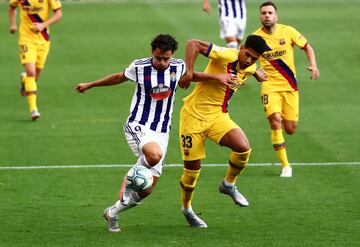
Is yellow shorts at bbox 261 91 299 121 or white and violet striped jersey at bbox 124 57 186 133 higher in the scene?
white and violet striped jersey at bbox 124 57 186 133

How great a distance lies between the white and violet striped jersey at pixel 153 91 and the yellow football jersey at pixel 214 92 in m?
0.70

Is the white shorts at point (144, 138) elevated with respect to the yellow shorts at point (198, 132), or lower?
elevated

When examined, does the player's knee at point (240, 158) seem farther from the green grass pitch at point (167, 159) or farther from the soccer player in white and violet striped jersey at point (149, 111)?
the soccer player in white and violet striped jersey at point (149, 111)

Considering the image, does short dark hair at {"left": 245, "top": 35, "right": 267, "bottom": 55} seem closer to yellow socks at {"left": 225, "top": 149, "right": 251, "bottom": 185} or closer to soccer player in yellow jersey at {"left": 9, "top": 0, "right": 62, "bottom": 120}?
yellow socks at {"left": 225, "top": 149, "right": 251, "bottom": 185}

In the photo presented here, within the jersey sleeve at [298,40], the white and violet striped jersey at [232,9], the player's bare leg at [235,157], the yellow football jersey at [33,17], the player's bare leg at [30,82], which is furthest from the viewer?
the white and violet striped jersey at [232,9]

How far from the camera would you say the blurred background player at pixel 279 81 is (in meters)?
15.8

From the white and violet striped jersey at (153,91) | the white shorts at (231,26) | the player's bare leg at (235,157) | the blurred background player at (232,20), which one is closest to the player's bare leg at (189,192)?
the player's bare leg at (235,157)

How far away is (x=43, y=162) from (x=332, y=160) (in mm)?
4470

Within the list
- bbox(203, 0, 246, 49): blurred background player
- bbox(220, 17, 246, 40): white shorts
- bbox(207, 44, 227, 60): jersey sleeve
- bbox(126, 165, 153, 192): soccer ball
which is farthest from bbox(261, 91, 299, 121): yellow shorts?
bbox(220, 17, 246, 40): white shorts

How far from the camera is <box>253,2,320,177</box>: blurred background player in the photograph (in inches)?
623

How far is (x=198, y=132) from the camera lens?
1293 centimetres

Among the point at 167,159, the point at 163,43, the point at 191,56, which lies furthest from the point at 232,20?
the point at 163,43

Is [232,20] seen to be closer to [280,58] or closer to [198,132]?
[280,58]

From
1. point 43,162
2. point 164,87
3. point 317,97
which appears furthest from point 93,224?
point 317,97
